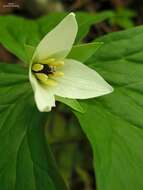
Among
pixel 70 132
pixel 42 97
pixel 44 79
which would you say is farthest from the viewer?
pixel 70 132

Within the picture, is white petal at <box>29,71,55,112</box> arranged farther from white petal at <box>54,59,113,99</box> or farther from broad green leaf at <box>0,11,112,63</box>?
broad green leaf at <box>0,11,112,63</box>

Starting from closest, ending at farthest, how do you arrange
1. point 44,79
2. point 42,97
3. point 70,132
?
point 42,97
point 44,79
point 70,132

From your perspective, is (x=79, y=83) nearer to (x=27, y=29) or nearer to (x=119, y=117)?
(x=119, y=117)

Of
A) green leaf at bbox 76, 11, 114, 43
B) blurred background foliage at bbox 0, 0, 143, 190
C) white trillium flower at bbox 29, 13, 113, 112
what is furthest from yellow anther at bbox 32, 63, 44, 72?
blurred background foliage at bbox 0, 0, 143, 190

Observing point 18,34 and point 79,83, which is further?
point 18,34

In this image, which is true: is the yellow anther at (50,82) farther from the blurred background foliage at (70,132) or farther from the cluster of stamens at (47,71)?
the blurred background foliage at (70,132)

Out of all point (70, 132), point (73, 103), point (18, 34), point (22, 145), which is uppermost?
point (18, 34)

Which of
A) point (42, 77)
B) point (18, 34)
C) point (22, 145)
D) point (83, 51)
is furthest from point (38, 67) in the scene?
point (18, 34)

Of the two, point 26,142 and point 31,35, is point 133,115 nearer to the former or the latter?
point 26,142

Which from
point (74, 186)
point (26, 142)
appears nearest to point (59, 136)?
point (74, 186)
